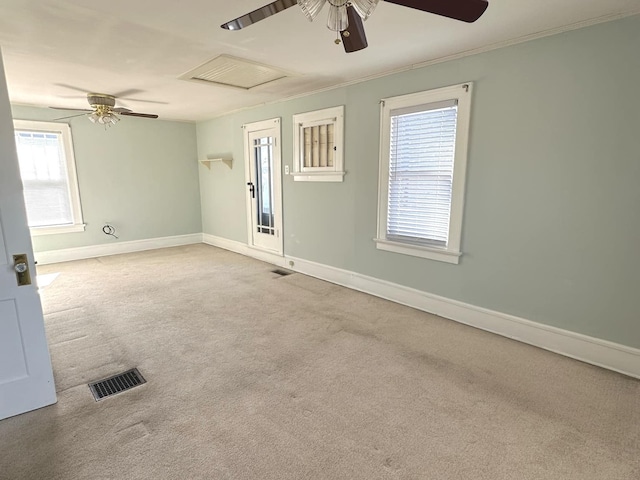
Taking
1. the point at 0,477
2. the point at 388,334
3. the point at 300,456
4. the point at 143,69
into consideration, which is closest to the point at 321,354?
the point at 388,334

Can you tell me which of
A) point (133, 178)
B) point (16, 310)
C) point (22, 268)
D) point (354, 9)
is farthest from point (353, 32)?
point (133, 178)

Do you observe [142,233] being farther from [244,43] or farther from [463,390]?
[463,390]

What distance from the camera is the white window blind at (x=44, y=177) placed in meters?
5.00

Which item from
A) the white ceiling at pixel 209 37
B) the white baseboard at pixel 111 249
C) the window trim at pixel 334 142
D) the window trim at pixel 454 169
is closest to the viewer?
the white ceiling at pixel 209 37

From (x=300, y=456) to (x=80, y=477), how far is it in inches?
40.8

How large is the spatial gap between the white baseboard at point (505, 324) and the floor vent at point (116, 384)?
2.53m

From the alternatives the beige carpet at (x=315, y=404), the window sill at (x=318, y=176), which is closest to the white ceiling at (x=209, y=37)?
the window sill at (x=318, y=176)

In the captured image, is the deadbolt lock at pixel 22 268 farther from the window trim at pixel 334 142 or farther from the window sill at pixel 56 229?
the window sill at pixel 56 229

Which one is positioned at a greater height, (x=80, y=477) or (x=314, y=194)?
(x=314, y=194)

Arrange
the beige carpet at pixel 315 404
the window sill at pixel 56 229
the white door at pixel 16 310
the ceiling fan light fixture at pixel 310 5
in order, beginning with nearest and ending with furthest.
Answer: 1. the ceiling fan light fixture at pixel 310 5
2. the beige carpet at pixel 315 404
3. the white door at pixel 16 310
4. the window sill at pixel 56 229

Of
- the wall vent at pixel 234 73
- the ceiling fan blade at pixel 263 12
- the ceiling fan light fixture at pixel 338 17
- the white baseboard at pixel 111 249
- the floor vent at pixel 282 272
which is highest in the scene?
the wall vent at pixel 234 73

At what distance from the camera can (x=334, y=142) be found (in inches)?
161

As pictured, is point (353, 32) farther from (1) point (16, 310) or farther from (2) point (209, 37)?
(1) point (16, 310)

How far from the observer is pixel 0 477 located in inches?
60.8
